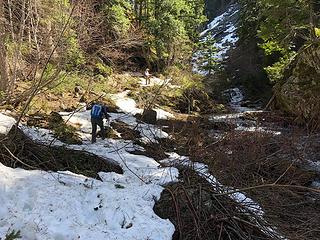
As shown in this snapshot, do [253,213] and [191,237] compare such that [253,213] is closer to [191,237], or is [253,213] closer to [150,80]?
[191,237]

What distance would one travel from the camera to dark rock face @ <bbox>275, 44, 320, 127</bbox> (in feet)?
55.8

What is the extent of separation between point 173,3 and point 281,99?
14562 mm

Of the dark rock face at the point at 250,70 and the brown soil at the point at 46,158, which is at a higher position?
the brown soil at the point at 46,158

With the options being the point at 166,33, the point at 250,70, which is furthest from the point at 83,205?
the point at 250,70

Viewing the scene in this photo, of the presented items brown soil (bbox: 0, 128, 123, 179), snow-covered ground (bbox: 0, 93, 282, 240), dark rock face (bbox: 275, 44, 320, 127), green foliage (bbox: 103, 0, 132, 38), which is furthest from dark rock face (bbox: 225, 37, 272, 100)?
snow-covered ground (bbox: 0, 93, 282, 240)

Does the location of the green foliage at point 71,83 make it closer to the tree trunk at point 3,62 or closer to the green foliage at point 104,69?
the green foliage at point 104,69

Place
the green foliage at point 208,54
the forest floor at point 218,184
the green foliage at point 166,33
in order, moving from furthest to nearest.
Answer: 1. the green foliage at point 208,54
2. the green foliage at point 166,33
3. the forest floor at point 218,184

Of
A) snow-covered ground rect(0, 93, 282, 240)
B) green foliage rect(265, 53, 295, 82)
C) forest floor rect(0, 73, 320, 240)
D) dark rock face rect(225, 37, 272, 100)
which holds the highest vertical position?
snow-covered ground rect(0, 93, 282, 240)

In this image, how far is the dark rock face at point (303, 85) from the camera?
55.8 feet

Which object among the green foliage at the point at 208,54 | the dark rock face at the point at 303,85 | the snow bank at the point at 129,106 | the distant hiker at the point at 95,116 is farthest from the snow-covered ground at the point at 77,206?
the green foliage at the point at 208,54

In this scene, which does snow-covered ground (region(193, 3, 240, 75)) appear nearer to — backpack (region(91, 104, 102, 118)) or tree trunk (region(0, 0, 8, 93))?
tree trunk (region(0, 0, 8, 93))

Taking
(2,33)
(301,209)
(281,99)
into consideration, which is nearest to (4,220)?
(301,209)

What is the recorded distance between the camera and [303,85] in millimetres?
17797

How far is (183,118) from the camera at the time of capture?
814 inches
